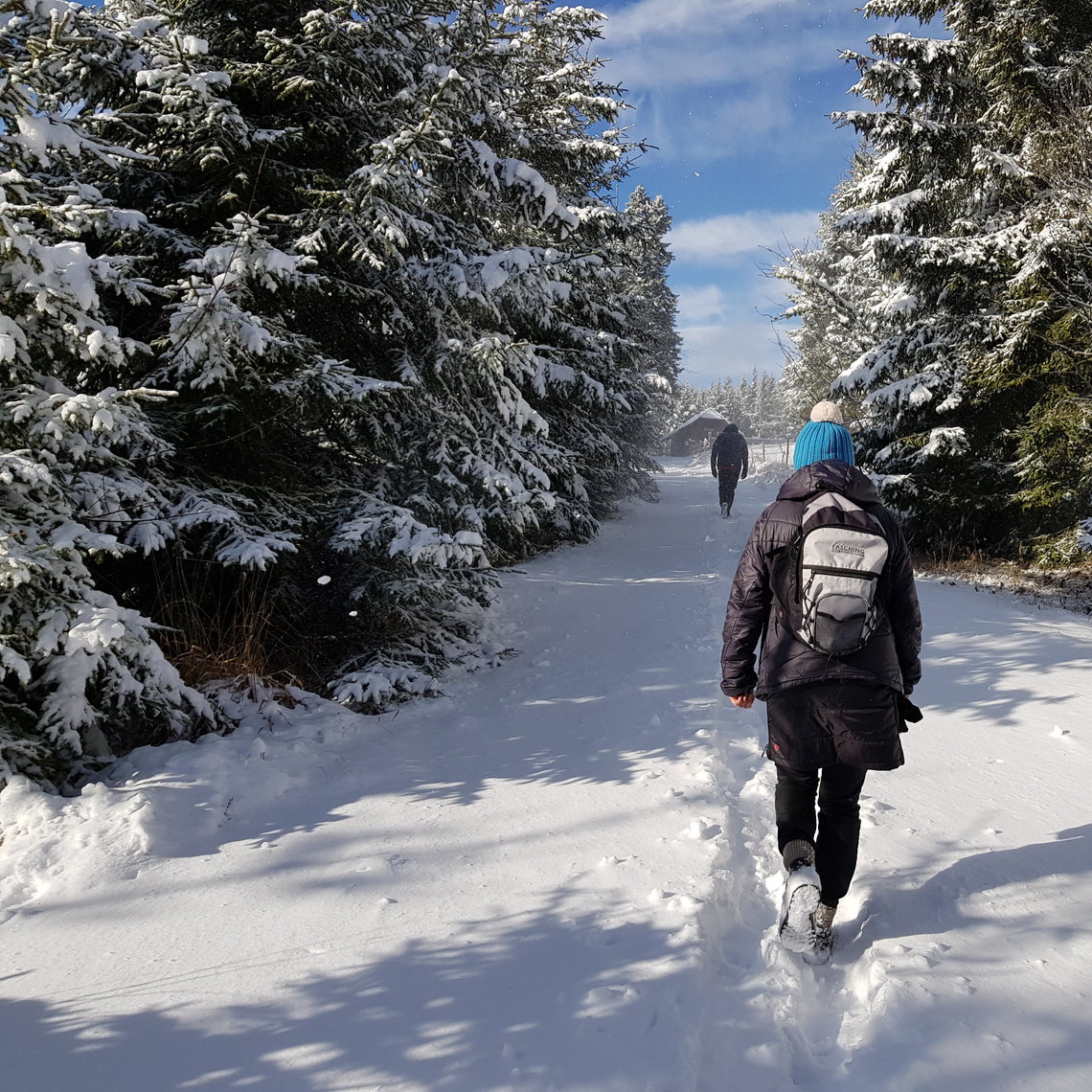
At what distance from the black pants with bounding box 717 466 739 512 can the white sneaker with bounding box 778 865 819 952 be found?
14.8 m

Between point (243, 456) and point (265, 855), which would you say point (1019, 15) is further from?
point (265, 855)

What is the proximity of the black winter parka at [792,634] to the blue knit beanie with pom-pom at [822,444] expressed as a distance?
0.13 meters

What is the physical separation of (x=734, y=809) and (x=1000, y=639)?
14.7ft

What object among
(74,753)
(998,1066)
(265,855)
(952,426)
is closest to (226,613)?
(74,753)

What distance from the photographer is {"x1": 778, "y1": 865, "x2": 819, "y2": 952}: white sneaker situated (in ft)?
8.61

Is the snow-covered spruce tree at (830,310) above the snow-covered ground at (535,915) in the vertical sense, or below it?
above

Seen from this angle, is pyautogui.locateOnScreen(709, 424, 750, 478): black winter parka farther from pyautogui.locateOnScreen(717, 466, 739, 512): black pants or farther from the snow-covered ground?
the snow-covered ground

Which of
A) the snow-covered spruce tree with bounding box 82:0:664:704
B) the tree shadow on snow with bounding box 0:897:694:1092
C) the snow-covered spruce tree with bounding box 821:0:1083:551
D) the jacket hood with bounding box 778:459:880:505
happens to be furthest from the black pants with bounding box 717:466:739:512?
the tree shadow on snow with bounding box 0:897:694:1092

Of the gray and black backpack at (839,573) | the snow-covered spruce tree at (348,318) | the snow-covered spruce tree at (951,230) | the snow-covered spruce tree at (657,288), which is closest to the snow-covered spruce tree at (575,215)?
the snow-covered spruce tree at (348,318)

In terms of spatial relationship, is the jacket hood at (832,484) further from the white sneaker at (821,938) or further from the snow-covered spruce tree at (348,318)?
the snow-covered spruce tree at (348,318)

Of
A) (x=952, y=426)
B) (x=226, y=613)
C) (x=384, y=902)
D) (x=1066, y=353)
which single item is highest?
(x=1066, y=353)

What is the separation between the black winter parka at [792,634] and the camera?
260cm

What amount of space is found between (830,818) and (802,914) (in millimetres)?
384

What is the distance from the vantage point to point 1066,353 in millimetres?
8383
